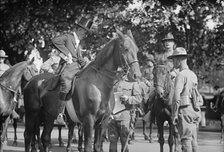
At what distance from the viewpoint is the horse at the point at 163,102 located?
46.2 feet

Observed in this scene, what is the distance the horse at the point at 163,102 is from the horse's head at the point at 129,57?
3.56 metres

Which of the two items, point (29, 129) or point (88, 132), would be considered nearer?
point (88, 132)

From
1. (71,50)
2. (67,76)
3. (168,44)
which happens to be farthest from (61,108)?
(168,44)

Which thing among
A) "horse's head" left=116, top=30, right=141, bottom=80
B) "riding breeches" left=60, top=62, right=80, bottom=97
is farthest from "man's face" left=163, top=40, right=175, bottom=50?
"horse's head" left=116, top=30, right=141, bottom=80

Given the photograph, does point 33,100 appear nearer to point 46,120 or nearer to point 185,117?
point 46,120

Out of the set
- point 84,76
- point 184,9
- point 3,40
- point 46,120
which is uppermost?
point 184,9

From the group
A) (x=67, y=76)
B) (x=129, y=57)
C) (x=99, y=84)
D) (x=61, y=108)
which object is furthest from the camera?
(x=61, y=108)

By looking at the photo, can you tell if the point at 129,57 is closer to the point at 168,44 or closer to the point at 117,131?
the point at 117,131

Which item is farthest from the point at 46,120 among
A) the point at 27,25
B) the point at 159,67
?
the point at 27,25

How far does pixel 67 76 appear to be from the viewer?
38.3ft

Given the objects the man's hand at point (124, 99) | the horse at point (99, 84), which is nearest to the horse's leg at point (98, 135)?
the horse at point (99, 84)

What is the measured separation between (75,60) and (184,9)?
18.7 m

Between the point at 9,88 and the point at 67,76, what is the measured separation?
3142 millimetres

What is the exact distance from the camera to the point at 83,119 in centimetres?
1099
